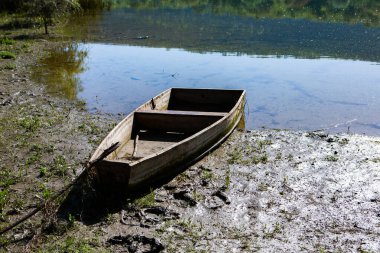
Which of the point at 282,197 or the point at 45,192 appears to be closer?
the point at 45,192

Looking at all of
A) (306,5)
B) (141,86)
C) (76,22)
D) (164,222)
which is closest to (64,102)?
(141,86)

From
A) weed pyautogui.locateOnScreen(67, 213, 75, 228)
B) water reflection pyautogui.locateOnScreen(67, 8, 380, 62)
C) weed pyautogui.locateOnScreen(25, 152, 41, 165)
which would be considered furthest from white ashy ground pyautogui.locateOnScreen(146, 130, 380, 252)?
water reflection pyautogui.locateOnScreen(67, 8, 380, 62)

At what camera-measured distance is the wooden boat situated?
6.60m

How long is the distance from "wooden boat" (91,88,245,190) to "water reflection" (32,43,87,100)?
4.05m

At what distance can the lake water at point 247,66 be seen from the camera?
39.6 ft

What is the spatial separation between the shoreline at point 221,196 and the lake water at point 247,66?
1.95m

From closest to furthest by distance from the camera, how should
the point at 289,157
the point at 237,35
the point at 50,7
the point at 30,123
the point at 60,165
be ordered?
the point at 60,165, the point at 289,157, the point at 30,123, the point at 50,7, the point at 237,35

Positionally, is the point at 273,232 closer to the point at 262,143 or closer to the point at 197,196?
the point at 197,196

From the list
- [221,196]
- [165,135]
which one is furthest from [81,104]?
[221,196]

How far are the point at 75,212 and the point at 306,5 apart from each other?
1276 inches

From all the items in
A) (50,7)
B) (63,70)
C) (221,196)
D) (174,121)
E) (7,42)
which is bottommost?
(221,196)

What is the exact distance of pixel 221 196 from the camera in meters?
7.03

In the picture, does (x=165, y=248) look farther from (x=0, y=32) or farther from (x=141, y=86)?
(x=0, y=32)

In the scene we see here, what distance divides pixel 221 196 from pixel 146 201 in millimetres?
1216
